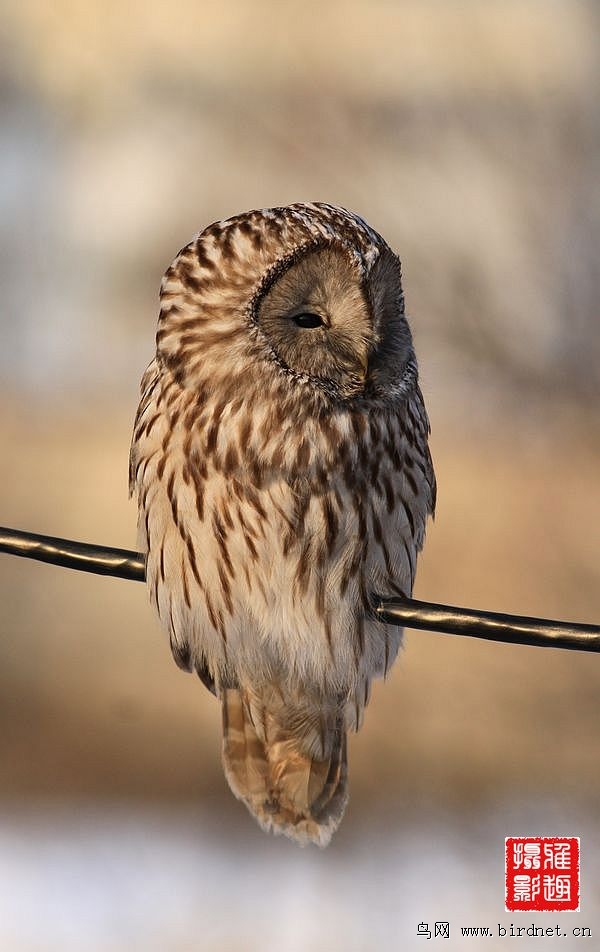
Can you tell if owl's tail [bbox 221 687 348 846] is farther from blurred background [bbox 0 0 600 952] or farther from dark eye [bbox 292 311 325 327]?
blurred background [bbox 0 0 600 952]

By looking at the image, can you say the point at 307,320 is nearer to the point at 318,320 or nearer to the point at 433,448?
the point at 318,320

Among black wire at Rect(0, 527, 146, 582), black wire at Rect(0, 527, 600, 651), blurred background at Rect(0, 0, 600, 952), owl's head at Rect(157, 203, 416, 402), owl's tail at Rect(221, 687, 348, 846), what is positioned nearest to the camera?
black wire at Rect(0, 527, 600, 651)

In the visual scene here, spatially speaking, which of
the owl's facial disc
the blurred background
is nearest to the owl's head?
the owl's facial disc

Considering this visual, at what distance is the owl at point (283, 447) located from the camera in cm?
221

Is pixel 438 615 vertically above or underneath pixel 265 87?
underneath

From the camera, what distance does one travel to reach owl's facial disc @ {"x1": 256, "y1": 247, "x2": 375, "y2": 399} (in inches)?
86.0

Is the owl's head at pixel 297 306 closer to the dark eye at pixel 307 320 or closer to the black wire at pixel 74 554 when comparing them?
the dark eye at pixel 307 320

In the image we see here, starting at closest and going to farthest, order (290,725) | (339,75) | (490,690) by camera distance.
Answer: (290,725) → (490,690) → (339,75)

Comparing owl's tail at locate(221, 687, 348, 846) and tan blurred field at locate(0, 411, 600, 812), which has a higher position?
tan blurred field at locate(0, 411, 600, 812)

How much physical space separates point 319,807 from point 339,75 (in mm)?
4986

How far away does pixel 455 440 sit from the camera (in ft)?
18.9

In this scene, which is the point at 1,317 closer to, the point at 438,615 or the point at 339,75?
the point at 339,75

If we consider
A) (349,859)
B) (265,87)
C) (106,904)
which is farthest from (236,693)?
(265,87)

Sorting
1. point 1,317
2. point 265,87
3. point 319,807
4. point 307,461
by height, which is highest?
point 265,87
